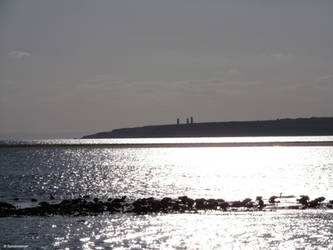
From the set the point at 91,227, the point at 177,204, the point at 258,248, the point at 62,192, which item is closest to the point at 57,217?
the point at 91,227

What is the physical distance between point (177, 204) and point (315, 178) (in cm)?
5090

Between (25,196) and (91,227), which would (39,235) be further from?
(25,196)

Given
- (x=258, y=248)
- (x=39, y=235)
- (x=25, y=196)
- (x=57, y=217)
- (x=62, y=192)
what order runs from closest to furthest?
1. (x=258, y=248)
2. (x=39, y=235)
3. (x=57, y=217)
4. (x=25, y=196)
5. (x=62, y=192)

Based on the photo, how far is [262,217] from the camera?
53.3 meters

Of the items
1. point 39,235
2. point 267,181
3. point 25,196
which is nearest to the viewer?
point 39,235

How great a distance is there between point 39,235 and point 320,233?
58.5 feet

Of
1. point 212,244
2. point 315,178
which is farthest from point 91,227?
point 315,178

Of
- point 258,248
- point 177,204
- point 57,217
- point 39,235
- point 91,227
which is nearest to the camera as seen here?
point 258,248

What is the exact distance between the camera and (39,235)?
43.8 metres

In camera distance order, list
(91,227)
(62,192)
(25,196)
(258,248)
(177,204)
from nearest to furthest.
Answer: (258,248), (91,227), (177,204), (25,196), (62,192)

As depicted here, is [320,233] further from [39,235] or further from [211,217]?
[39,235]

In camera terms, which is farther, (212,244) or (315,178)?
(315,178)

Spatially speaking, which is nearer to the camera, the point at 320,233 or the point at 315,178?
the point at 320,233

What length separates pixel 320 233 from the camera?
146 feet
